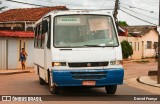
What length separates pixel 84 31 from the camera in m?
15.1

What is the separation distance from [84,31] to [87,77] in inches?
63.6

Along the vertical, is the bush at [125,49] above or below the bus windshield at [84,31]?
below

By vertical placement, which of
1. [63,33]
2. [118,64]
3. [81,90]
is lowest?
[81,90]

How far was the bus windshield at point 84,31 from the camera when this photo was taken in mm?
14906

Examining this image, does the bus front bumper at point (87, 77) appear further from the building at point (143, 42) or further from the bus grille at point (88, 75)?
the building at point (143, 42)

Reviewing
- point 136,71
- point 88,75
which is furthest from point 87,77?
point 136,71

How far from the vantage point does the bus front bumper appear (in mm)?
14352

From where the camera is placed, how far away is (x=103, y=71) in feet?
47.6

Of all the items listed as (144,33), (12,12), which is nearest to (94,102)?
(12,12)

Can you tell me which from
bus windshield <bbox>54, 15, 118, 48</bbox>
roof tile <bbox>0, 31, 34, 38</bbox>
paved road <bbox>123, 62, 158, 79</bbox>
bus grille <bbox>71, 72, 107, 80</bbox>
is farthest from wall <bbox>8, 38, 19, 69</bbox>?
bus grille <bbox>71, 72, 107, 80</bbox>

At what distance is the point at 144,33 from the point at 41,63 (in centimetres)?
4904

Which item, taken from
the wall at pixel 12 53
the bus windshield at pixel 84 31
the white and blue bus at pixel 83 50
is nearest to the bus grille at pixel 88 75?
A: the white and blue bus at pixel 83 50

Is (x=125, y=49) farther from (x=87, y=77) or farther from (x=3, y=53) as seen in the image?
(x=87, y=77)

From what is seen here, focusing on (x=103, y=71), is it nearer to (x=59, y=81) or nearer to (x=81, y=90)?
(x=59, y=81)
